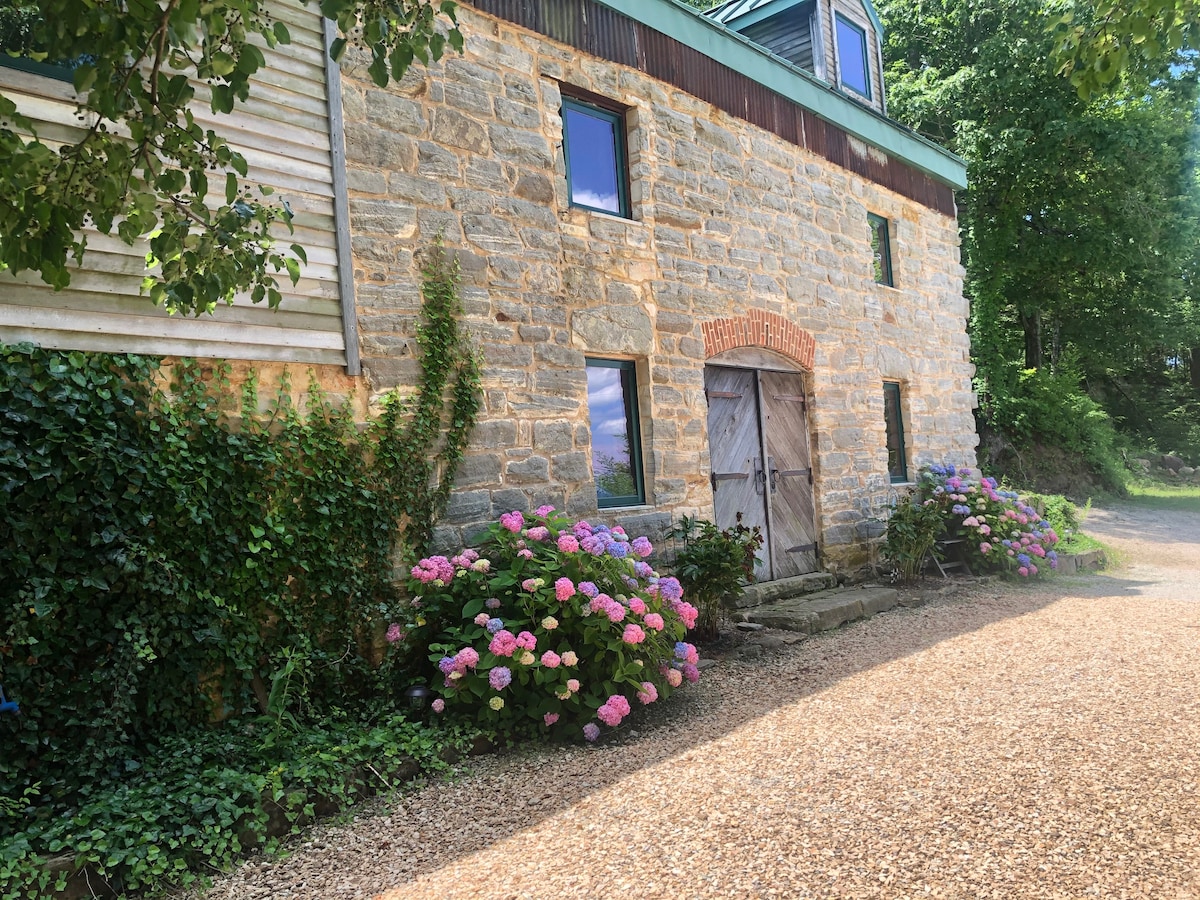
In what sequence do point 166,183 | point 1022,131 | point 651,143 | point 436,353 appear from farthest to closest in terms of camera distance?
1. point 1022,131
2. point 651,143
3. point 436,353
4. point 166,183

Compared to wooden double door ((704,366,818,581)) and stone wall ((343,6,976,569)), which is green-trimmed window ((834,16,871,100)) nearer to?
stone wall ((343,6,976,569))

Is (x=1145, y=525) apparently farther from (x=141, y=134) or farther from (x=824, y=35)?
(x=141, y=134)

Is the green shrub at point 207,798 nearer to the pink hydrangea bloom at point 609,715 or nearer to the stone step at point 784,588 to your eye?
the pink hydrangea bloom at point 609,715

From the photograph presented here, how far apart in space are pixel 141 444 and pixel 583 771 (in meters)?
2.54

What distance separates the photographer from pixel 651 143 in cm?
660

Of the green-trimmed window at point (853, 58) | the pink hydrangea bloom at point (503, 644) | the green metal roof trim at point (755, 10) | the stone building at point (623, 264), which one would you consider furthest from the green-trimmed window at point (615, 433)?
the green metal roof trim at point (755, 10)

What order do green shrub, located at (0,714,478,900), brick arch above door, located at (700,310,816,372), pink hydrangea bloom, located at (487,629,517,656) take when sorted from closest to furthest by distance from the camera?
green shrub, located at (0,714,478,900)
pink hydrangea bloom, located at (487,629,517,656)
brick arch above door, located at (700,310,816,372)

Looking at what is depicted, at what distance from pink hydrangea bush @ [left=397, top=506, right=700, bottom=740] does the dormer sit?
272 inches

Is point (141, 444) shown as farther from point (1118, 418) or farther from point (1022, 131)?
point (1118, 418)

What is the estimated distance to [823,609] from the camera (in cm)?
657

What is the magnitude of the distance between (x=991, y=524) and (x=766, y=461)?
3.13 metres

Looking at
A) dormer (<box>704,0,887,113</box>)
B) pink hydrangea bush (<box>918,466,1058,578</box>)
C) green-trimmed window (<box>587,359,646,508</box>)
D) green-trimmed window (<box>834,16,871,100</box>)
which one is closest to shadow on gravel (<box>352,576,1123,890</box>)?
pink hydrangea bush (<box>918,466,1058,578</box>)

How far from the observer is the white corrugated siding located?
11.9 feet

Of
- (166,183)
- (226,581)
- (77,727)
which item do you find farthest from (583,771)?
(166,183)
